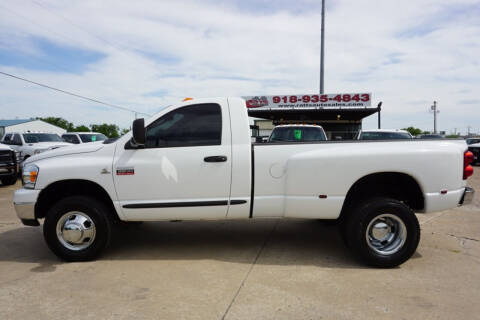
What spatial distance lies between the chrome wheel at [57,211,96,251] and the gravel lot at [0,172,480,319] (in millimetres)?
253

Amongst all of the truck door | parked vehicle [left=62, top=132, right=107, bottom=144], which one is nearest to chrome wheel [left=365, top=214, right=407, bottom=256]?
the truck door

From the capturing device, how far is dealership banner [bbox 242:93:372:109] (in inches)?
692

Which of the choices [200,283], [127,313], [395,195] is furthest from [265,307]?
[395,195]

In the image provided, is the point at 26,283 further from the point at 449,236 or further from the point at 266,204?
the point at 449,236

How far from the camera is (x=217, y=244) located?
4633mm

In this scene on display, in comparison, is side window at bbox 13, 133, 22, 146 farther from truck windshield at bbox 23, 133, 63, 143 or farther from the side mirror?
the side mirror

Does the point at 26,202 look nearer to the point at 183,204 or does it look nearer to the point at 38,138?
the point at 183,204

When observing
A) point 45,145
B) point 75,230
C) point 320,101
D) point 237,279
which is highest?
point 320,101

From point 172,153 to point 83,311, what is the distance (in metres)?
1.74

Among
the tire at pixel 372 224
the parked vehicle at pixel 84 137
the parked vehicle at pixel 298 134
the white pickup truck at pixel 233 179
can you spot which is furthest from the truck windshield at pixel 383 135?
the parked vehicle at pixel 84 137

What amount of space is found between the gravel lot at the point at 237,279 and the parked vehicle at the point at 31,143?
906 cm

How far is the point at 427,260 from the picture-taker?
400 centimetres

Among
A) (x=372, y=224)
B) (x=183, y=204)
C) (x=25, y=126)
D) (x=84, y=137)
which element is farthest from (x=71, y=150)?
(x=25, y=126)

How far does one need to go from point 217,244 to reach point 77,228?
174cm
